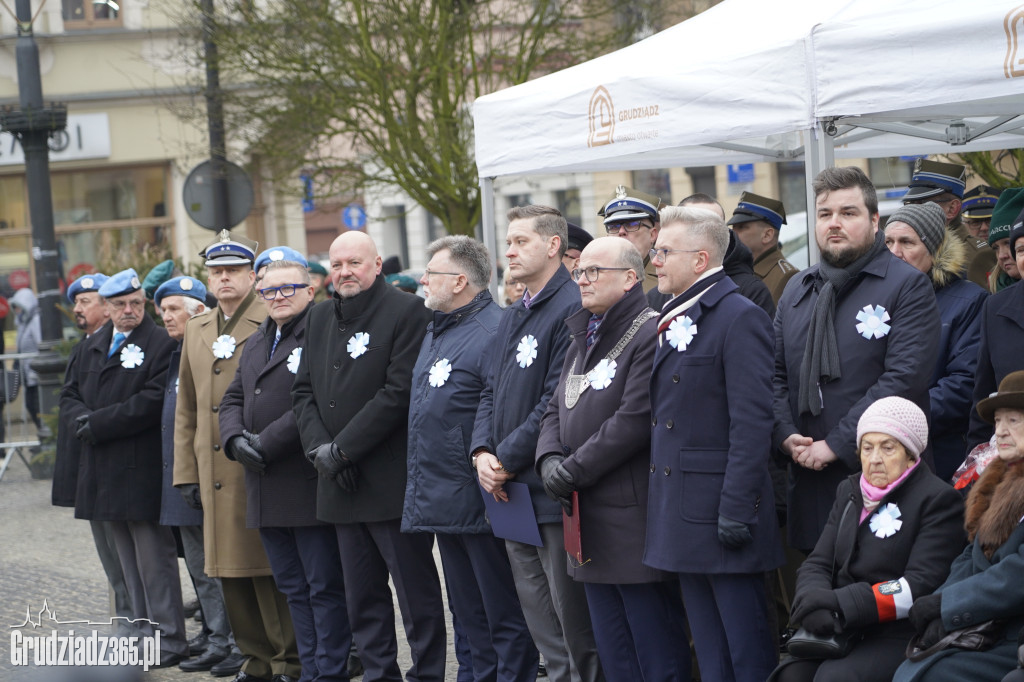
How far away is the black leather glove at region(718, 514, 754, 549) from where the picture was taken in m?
4.72

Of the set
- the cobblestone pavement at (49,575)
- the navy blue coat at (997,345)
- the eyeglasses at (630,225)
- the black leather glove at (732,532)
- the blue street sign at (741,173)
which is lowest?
the cobblestone pavement at (49,575)

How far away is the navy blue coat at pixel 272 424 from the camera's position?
21.2 ft

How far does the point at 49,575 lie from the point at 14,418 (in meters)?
6.20

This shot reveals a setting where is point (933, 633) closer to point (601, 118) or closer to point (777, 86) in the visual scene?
point (777, 86)

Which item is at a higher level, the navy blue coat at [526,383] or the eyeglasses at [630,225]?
the eyeglasses at [630,225]

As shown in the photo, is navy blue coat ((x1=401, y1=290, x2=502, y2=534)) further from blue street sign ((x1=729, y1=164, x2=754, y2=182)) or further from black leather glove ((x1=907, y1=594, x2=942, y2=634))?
blue street sign ((x1=729, y1=164, x2=754, y2=182))

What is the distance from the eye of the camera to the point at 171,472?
24.2 ft

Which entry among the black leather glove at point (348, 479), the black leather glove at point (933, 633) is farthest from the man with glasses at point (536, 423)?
the black leather glove at point (933, 633)

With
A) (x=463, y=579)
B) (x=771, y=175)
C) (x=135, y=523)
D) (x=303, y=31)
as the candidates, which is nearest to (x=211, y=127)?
(x=303, y=31)

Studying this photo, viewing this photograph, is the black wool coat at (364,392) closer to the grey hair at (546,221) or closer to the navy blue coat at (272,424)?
the navy blue coat at (272,424)

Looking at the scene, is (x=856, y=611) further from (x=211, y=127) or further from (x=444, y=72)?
(x=211, y=127)

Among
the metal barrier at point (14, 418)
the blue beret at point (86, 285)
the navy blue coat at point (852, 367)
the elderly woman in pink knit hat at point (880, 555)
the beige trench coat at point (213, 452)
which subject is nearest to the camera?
the elderly woman in pink knit hat at point (880, 555)

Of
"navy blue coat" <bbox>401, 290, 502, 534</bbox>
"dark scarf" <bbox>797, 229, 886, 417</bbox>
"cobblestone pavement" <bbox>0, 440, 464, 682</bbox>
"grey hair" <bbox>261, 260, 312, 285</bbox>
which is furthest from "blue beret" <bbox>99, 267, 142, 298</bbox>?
"dark scarf" <bbox>797, 229, 886, 417</bbox>

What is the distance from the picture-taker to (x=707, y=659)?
502cm
